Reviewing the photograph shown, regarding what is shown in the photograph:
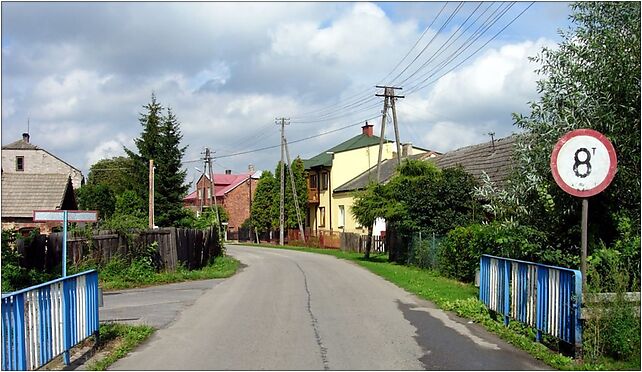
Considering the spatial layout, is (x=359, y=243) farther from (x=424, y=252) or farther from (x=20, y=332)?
(x=20, y=332)

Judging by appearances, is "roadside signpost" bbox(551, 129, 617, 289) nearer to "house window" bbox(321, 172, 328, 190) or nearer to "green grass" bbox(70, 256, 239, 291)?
"green grass" bbox(70, 256, 239, 291)

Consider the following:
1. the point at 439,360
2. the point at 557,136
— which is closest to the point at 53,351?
the point at 439,360

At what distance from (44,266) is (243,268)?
38.3 ft

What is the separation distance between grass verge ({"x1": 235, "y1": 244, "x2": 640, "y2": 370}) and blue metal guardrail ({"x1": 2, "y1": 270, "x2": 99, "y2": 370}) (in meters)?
5.84

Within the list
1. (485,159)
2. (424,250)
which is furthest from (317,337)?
(485,159)

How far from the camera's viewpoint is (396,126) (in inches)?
1410

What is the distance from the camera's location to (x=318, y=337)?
408 inches

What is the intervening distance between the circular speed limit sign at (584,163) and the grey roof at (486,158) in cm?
1754

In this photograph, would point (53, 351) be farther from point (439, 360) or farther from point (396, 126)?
point (396, 126)

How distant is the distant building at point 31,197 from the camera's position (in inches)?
1324

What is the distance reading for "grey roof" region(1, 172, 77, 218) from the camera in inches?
1334

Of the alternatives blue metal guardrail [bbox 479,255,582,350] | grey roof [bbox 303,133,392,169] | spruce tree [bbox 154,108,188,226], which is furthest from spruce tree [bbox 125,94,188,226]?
blue metal guardrail [bbox 479,255,582,350]

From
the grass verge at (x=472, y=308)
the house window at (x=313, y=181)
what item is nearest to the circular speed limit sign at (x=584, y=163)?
the grass verge at (x=472, y=308)

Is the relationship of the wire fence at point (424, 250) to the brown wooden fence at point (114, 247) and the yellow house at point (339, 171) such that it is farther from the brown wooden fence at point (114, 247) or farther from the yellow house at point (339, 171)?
the yellow house at point (339, 171)
